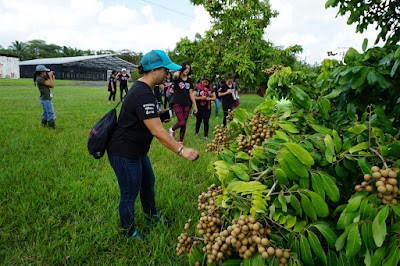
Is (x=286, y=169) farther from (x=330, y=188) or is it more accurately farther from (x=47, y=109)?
(x=47, y=109)

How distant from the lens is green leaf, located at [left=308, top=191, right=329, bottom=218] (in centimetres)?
124

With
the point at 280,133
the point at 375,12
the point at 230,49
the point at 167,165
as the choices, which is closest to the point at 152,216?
the point at 167,165

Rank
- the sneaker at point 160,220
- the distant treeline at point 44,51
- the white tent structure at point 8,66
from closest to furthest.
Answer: the sneaker at point 160,220
the white tent structure at point 8,66
the distant treeline at point 44,51

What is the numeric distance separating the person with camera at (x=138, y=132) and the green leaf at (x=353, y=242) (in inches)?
60.7

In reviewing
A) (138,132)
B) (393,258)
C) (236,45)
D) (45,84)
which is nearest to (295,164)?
(393,258)

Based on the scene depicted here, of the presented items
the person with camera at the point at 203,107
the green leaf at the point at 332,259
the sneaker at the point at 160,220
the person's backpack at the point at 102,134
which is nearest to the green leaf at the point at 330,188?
the green leaf at the point at 332,259

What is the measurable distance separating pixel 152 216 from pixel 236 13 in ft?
33.6

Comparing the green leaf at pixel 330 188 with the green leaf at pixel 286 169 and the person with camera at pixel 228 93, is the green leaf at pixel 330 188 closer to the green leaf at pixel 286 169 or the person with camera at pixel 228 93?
the green leaf at pixel 286 169

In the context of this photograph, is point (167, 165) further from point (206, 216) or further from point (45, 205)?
point (206, 216)

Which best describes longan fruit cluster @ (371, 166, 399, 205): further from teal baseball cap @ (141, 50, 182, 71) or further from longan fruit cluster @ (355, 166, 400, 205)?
teal baseball cap @ (141, 50, 182, 71)

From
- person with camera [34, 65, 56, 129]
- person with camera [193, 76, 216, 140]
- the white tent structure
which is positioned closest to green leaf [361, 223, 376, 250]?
person with camera [193, 76, 216, 140]

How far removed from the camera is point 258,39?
11969 millimetres

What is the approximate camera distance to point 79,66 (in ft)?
188

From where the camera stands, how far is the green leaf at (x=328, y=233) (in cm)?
123
